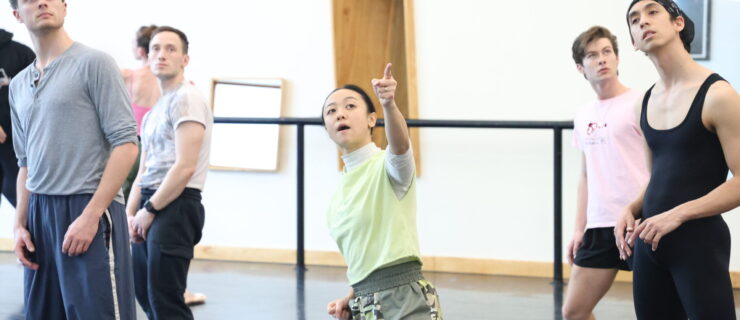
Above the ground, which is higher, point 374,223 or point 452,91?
point 452,91

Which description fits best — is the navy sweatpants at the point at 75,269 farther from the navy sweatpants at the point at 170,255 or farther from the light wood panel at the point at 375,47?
the light wood panel at the point at 375,47

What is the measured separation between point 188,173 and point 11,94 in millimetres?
707

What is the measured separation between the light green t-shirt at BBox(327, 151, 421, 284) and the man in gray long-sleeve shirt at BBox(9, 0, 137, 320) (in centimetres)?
63

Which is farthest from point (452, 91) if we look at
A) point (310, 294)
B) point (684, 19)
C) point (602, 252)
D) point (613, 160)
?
point (684, 19)

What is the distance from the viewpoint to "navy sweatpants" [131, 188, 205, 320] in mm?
3188

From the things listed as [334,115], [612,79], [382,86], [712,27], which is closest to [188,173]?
[334,115]

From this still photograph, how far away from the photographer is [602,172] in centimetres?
329

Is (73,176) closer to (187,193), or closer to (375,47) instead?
(187,193)

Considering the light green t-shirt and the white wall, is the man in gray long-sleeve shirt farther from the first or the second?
the white wall

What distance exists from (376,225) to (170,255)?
1.02 meters

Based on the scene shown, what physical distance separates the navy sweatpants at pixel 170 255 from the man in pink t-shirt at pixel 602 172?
1.36 metres

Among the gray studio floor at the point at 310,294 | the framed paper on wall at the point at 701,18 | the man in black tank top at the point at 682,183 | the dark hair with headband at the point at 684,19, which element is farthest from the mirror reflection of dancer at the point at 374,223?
the framed paper on wall at the point at 701,18

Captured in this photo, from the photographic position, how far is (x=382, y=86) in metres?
2.22

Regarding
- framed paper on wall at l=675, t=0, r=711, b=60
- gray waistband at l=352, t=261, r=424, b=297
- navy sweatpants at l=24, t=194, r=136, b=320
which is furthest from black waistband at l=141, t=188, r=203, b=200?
framed paper on wall at l=675, t=0, r=711, b=60
